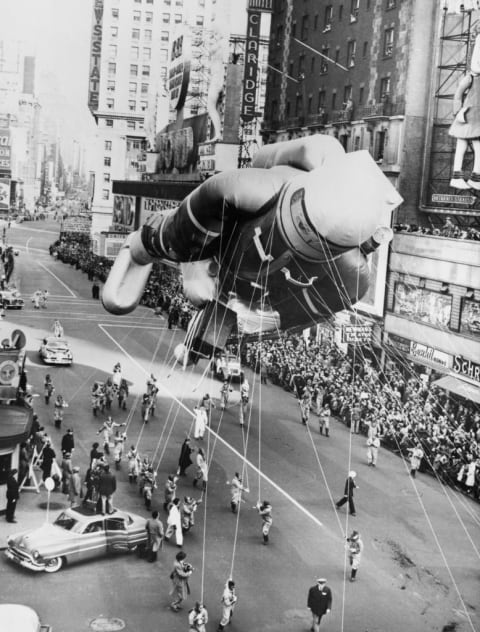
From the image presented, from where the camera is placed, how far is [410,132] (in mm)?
26656

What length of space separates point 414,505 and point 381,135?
44.3 ft

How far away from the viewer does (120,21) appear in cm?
2719

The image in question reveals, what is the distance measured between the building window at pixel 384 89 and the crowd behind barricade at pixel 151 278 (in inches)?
343

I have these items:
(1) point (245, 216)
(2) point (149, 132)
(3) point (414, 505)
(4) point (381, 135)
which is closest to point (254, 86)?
(4) point (381, 135)

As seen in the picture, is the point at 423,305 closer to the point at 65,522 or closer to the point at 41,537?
the point at 65,522

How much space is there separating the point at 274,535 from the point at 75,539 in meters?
3.66

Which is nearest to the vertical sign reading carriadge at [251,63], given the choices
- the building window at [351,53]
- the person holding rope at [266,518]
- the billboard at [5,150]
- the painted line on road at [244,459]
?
the building window at [351,53]

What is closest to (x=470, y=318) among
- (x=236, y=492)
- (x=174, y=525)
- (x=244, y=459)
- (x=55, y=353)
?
(x=244, y=459)

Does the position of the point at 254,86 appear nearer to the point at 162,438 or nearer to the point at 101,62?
the point at 101,62

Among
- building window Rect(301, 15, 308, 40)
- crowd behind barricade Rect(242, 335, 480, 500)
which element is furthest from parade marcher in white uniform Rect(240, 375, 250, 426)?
building window Rect(301, 15, 308, 40)

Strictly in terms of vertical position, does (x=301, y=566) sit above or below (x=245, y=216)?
below

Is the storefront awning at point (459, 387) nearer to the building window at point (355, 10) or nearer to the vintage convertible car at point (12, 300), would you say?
the building window at point (355, 10)

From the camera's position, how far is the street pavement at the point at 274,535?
43.1 ft

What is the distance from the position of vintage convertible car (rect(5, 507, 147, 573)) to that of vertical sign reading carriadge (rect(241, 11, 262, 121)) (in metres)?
15.2
